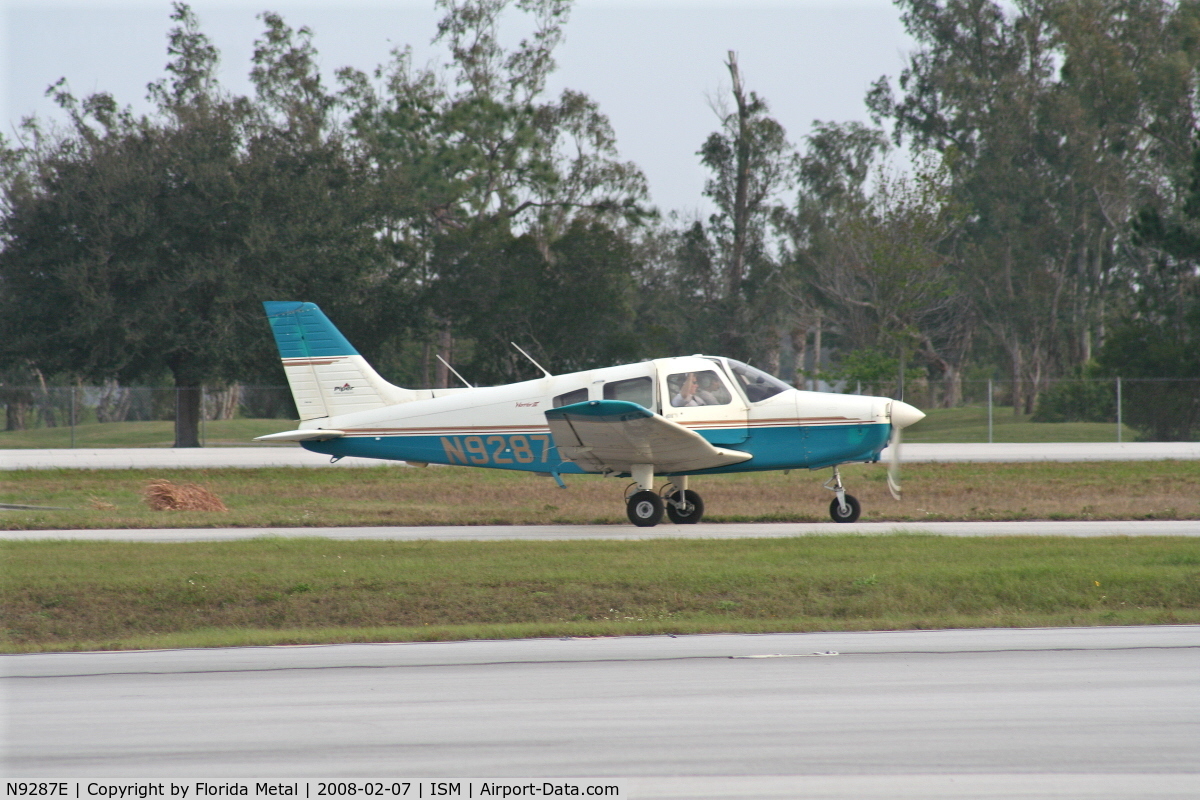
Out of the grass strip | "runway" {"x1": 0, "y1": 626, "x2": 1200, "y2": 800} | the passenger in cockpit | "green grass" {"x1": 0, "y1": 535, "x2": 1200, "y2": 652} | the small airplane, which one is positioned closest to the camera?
"runway" {"x1": 0, "y1": 626, "x2": 1200, "y2": 800}

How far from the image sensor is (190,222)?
3600cm

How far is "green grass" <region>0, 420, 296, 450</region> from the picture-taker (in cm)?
3444

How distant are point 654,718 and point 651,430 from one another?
8.51 m

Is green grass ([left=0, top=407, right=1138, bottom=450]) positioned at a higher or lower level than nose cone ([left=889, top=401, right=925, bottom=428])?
lower

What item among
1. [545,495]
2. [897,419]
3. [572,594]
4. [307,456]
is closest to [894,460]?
[897,419]

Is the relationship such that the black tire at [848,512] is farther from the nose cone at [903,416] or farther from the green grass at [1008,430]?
the green grass at [1008,430]

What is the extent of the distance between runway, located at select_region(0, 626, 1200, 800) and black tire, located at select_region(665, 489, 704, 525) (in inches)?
311

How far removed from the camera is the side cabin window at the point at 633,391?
14.6 m

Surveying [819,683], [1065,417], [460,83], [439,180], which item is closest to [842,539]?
[819,683]

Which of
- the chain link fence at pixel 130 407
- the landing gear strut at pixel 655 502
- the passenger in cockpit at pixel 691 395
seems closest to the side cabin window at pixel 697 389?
the passenger in cockpit at pixel 691 395

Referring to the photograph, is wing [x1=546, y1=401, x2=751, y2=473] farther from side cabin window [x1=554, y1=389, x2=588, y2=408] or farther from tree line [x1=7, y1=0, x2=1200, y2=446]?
tree line [x1=7, y1=0, x2=1200, y2=446]

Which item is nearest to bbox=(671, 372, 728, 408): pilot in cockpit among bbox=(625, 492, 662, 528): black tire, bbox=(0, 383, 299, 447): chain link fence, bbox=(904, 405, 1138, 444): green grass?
bbox=(625, 492, 662, 528): black tire

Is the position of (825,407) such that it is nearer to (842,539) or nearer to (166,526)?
(842,539)

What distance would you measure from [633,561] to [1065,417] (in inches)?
1173
